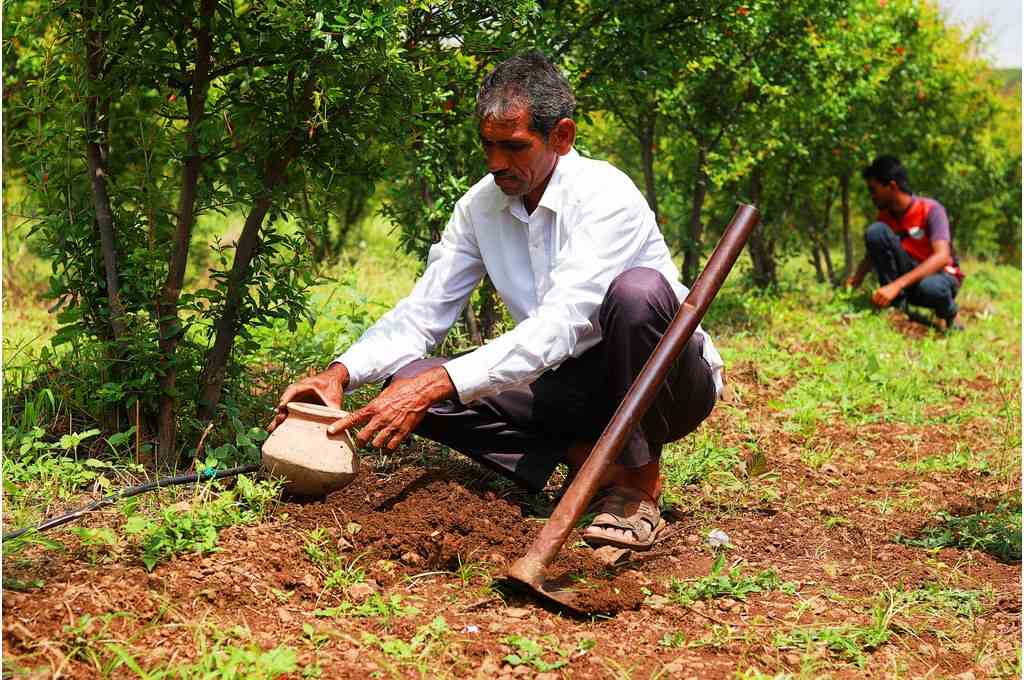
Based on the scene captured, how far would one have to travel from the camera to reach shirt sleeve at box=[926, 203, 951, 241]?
27.4 feet

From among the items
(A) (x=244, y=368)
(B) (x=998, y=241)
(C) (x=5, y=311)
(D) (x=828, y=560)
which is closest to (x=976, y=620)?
(D) (x=828, y=560)

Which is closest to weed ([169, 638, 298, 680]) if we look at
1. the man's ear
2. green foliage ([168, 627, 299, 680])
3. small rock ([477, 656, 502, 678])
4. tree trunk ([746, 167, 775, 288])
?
green foliage ([168, 627, 299, 680])

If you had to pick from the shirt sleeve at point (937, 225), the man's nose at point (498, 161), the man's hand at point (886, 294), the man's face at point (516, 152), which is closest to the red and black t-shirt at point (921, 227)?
the shirt sleeve at point (937, 225)

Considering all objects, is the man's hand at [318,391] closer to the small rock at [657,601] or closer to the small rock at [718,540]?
the small rock at [657,601]

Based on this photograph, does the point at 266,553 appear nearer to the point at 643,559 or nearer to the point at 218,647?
the point at 218,647

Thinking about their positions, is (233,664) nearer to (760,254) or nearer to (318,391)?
(318,391)

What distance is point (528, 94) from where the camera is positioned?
352cm

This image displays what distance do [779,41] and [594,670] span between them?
19.0ft

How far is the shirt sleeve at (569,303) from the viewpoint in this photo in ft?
11.1

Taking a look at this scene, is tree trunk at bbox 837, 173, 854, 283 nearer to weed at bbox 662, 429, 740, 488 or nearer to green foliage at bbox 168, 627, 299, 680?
weed at bbox 662, 429, 740, 488

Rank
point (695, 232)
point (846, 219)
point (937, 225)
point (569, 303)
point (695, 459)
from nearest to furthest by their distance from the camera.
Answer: point (569, 303)
point (695, 459)
point (695, 232)
point (937, 225)
point (846, 219)

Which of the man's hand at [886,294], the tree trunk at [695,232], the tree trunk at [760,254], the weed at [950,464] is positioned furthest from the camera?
the tree trunk at [760,254]

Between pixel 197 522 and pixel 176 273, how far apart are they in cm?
100

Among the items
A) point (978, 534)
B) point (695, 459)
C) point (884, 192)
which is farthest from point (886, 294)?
point (978, 534)
